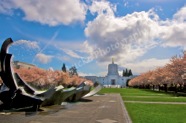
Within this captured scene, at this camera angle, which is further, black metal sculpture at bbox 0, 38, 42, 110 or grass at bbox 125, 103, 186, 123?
black metal sculpture at bbox 0, 38, 42, 110

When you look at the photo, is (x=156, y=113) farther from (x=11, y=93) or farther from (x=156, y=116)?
(x=11, y=93)

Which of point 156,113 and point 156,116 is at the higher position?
point 156,113

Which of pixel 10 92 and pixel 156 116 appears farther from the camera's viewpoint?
pixel 10 92

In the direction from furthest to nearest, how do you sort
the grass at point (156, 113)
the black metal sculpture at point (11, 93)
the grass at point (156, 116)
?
the black metal sculpture at point (11, 93) < the grass at point (156, 113) < the grass at point (156, 116)

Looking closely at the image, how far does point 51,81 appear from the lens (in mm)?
92250

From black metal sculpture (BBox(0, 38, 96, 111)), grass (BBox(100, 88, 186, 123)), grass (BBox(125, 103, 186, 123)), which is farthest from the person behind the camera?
black metal sculpture (BBox(0, 38, 96, 111))

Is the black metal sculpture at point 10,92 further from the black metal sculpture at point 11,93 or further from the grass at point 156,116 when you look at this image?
the grass at point 156,116

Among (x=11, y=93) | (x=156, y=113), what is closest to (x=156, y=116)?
(x=156, y=113)

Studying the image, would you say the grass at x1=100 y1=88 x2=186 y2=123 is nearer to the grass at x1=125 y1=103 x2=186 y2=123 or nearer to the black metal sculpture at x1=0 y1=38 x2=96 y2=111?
the grass at x1=125 y1=103 x2=186 y2=123

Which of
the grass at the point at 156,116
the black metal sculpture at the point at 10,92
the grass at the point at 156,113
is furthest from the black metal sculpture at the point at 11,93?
the grass at the point at 156,113

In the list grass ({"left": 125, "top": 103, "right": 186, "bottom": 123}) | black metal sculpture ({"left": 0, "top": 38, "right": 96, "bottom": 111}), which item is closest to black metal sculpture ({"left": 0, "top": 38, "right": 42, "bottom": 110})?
black metal sculpture ({"left": 0, "top": 38, "right": 96, "bottom": 111})

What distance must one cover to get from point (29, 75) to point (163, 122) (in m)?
67.0

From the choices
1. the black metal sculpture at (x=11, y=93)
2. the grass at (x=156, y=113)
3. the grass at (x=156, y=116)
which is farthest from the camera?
the black metal sculpture at (x=11, y=93)

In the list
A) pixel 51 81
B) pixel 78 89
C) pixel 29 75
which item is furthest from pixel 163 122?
pixel 51 81
